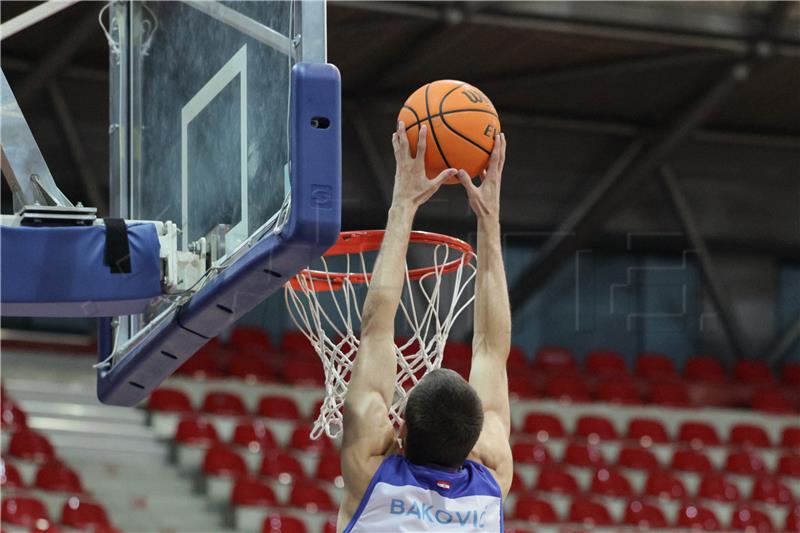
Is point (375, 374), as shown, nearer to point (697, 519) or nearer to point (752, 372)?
point (697, 519)

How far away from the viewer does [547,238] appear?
46.7ft

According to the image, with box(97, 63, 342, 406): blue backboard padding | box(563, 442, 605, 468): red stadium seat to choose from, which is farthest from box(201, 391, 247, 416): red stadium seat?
box(97, 63, 342, 406): blue backboard padding

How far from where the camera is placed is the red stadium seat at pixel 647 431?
11.9 m

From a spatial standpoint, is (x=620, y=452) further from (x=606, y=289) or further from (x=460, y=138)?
(x=460, y=138)

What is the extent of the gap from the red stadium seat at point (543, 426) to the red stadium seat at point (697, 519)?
1584 mm

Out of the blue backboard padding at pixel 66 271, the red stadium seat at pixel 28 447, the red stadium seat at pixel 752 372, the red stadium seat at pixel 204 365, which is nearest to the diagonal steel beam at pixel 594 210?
the red stadium seat at pixel 752 372

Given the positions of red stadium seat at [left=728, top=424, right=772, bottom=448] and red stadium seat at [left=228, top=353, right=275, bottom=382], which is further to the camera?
red stadium seat at [left=728, top=424, right=772, bottom=448]

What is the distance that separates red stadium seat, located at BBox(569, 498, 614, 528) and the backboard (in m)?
6.32

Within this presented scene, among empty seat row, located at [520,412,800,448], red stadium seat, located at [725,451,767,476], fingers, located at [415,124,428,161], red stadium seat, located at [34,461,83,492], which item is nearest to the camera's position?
fingers, located at [415,124,428,161]

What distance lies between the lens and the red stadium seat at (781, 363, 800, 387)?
1394 cm

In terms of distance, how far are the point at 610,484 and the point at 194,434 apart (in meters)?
3.47

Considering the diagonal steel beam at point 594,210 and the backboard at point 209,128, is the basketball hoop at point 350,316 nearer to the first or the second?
the backboard at point 209,128

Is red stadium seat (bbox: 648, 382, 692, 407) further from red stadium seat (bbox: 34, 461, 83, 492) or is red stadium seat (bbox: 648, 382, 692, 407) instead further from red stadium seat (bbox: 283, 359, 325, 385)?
red stadium seat (bbox: 34, 461, 83, 492)

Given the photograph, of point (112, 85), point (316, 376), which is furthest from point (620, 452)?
point (112, 85)
